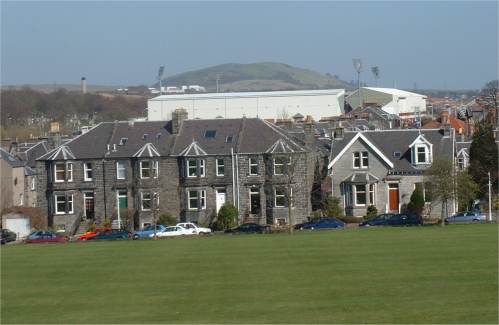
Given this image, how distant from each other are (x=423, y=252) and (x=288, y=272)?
747 centimetres

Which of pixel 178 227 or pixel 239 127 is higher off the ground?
pixel 239 127

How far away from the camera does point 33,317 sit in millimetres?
30719

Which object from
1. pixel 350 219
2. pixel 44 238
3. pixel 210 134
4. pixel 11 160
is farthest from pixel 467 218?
pixel 11 160

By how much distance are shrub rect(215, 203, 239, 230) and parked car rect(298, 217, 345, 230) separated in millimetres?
6301

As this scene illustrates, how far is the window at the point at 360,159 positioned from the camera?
7669 cm

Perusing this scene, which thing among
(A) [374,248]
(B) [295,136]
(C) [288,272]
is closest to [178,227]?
(B) [295,136]

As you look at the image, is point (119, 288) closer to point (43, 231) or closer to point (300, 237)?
point (300, 237)

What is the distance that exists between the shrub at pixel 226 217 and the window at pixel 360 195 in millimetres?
8712

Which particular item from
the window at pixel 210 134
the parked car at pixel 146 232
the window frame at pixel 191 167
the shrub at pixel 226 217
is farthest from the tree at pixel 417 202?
the parked car at pixel 146 232

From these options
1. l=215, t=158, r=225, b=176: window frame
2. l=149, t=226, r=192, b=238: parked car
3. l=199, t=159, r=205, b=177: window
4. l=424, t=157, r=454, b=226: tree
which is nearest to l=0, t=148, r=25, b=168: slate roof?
l=199, t=159, r=205, b=177: window

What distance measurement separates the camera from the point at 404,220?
221ft

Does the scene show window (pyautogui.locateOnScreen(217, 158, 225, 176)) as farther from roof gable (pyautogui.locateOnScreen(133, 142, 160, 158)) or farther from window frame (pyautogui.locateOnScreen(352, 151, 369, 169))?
window frame (pyautogui.locateOnScreen(352, 151, 369, 169))

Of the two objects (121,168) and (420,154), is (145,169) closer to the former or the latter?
(121,168)

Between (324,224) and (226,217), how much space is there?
27.0ft
